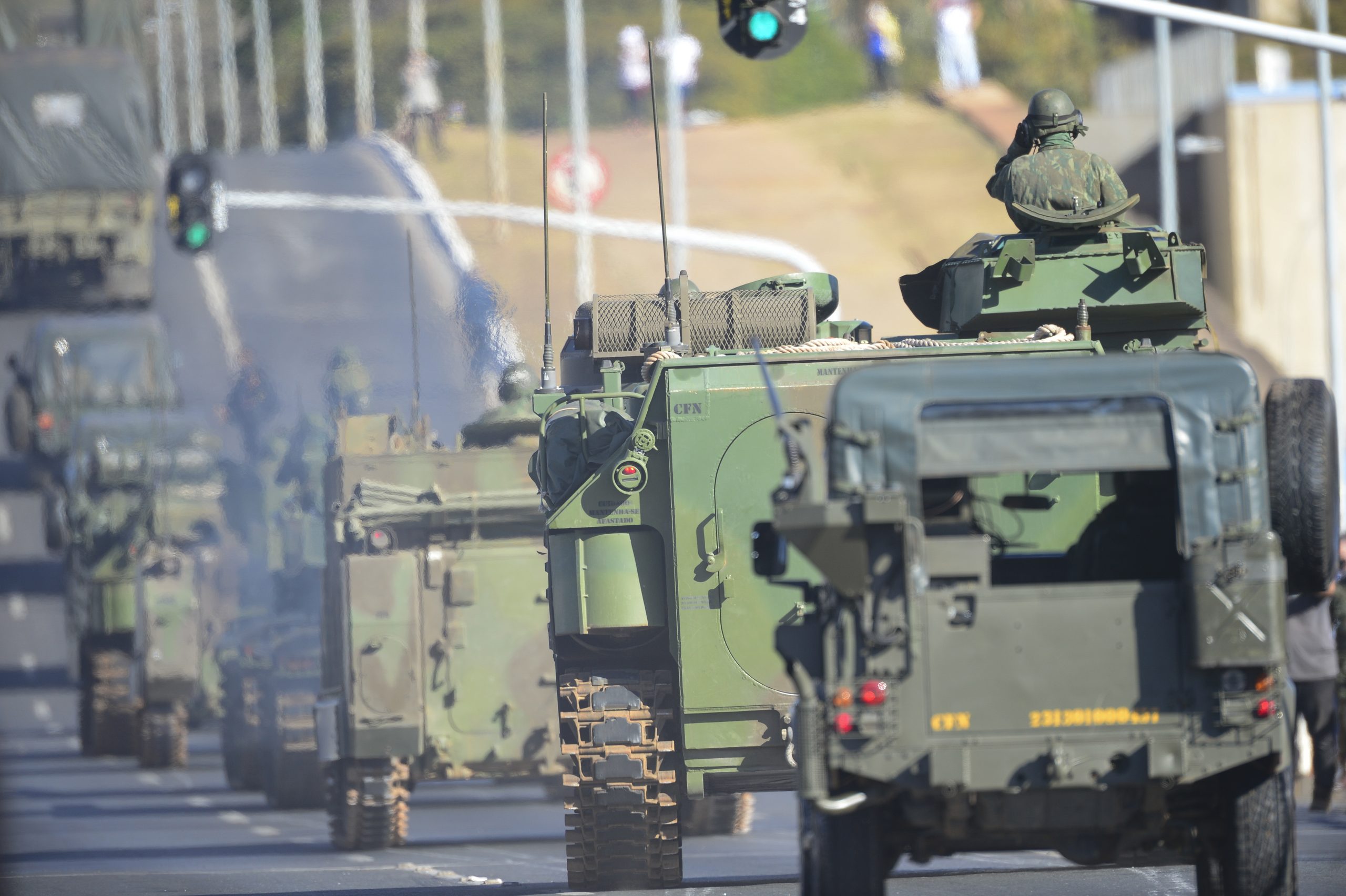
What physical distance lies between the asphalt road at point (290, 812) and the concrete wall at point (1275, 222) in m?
13.2

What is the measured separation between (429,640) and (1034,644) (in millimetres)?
8033

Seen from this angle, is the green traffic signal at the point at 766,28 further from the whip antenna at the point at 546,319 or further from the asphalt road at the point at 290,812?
the asphalt road at the point at 290,812

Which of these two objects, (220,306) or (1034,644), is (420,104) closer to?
(220,306)

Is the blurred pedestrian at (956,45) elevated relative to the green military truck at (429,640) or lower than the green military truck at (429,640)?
elevated

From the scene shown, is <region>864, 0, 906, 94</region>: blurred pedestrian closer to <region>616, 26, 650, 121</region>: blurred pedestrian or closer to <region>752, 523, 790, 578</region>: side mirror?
<region>616, 26, 650, 121</region>: blurred pedestrian

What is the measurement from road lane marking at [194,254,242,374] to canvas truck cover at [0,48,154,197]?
5254mm

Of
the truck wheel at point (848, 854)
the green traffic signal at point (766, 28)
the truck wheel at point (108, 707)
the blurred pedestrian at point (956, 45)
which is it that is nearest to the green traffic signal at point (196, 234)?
the truck wheel at point (108, 707)

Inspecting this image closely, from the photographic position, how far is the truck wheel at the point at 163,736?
2480 cm

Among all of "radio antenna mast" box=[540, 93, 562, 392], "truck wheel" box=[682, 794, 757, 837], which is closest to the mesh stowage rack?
"radio antenna mast" box=[540, 93, 562, 392]

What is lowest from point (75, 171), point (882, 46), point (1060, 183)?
point (1060, 183)

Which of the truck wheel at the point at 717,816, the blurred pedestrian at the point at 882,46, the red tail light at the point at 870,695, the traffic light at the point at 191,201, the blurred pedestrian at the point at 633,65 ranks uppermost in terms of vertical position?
the blurred pedestrian at the point at 882,46

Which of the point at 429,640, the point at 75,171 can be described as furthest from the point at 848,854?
the point at 75,171

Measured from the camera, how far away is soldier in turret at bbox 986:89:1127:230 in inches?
515

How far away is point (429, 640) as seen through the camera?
1592 centimetres
